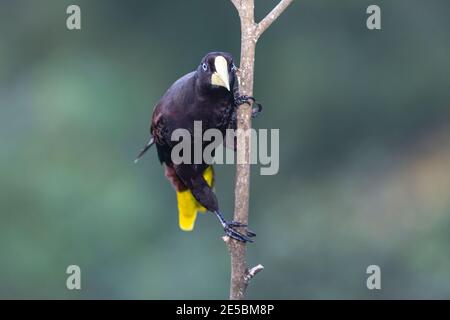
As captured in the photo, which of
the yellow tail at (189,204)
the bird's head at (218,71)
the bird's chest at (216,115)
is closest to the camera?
the bird's head at (218,71)

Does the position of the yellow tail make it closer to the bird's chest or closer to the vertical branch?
the bird's chest

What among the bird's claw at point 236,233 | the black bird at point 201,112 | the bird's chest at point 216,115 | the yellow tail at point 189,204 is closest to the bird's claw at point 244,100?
the black bird at point 201,112

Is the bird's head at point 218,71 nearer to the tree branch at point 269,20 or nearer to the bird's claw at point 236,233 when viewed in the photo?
the tree branch at point 269,20

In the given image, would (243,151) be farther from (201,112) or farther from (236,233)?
(201,112)

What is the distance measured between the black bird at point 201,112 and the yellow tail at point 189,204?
0.05 m

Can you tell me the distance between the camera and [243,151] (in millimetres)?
3354

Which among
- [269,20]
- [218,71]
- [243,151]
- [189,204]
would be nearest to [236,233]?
[243,151]

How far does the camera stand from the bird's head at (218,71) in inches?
137

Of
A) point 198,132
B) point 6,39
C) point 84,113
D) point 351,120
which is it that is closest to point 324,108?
point 351,120

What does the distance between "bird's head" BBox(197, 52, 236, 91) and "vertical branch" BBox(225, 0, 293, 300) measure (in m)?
0.08

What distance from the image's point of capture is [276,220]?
7.27 m

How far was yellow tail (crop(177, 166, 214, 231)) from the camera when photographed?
173 inches

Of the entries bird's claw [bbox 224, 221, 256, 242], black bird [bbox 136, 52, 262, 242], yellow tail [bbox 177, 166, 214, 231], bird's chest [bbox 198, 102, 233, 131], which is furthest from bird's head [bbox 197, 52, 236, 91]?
yellow tail [bbox 177, 166, 214, 231]

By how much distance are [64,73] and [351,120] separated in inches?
104
